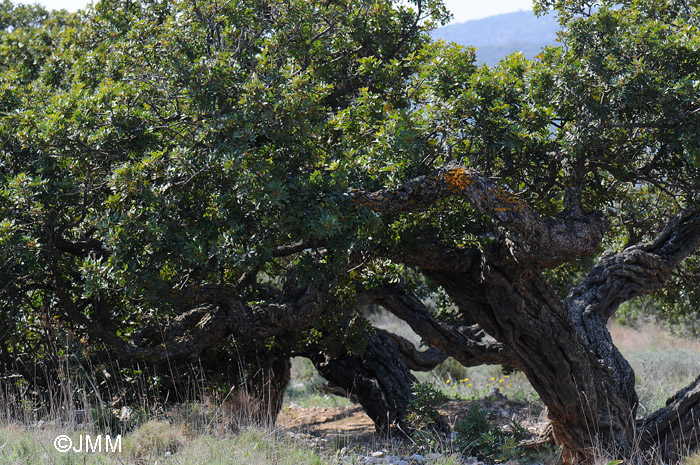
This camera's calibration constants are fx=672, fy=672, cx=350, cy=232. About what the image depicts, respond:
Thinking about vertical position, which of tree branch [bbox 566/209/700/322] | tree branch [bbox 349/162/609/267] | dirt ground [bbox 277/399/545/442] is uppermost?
tree branch [bbox 349/162/609/267]

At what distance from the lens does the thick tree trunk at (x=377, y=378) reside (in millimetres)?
8148

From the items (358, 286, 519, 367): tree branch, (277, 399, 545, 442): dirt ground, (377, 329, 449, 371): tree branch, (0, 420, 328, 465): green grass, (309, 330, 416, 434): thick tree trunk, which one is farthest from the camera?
(377, 329, 449, 371): tree branch

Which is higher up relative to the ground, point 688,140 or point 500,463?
point 688,140

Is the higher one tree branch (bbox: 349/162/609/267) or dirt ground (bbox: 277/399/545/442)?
tree branch (bbox: 349/162/609/267)

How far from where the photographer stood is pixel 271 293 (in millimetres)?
7688

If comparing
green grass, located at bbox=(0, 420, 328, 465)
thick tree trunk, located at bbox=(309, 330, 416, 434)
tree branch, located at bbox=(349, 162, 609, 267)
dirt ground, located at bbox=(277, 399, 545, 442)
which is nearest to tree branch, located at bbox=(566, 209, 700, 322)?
tree branch, located at bbox=(349, 162, 609, 267)

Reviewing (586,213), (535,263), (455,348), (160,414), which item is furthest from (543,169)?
(160,414)

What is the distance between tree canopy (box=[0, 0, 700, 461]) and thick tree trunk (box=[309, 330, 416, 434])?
124 centimetres

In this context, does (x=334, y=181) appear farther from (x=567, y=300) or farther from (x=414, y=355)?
(x=414, y=355)

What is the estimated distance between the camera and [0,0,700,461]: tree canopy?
4734 millimetres

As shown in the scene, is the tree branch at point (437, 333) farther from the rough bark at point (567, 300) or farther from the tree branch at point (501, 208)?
the tree branch at point (501, 208)

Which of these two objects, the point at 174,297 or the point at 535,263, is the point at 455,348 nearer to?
the point at 535,263

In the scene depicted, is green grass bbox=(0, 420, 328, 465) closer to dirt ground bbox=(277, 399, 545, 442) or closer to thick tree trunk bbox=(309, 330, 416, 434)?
thick tree trunk bbox=(309, 330, 416, 434)

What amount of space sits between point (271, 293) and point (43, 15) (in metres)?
9.34
